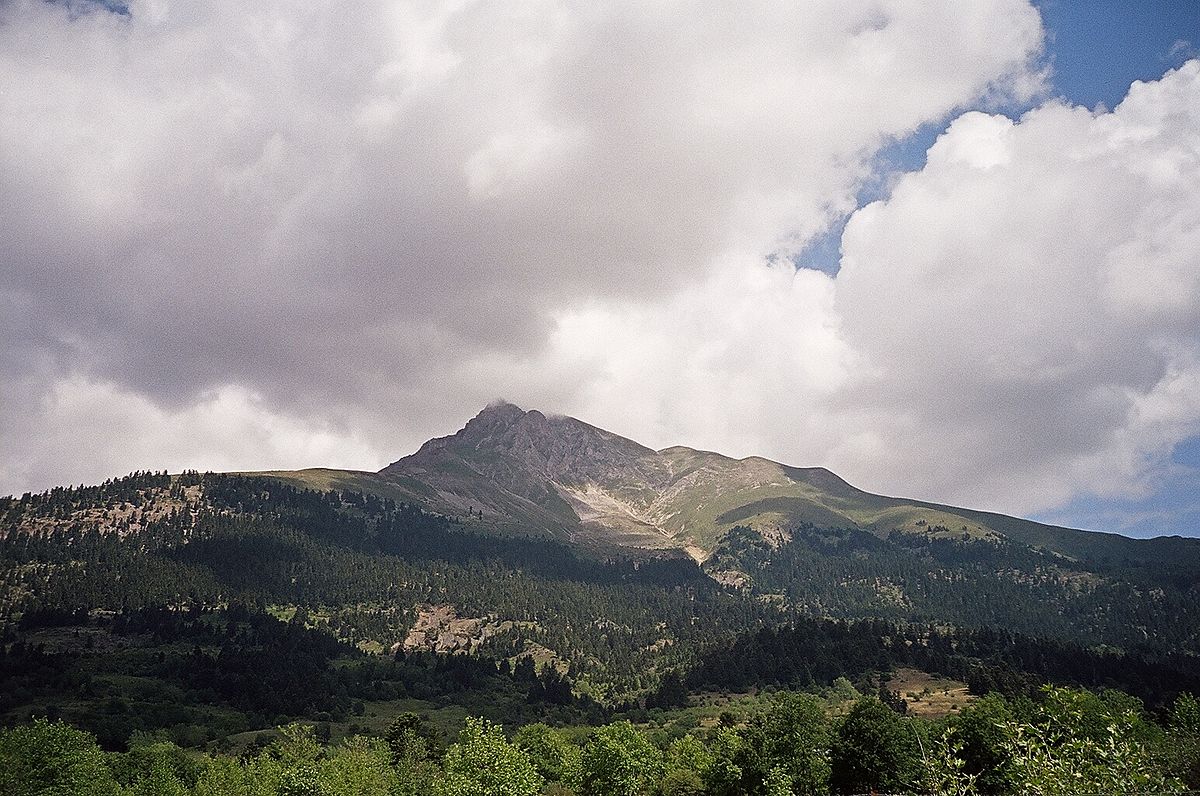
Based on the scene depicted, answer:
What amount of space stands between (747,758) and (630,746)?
1035 inches

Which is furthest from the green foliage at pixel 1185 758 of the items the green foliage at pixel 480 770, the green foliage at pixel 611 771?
the green foliage at pixel 611 771

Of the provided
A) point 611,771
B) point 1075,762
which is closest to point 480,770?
point 1075,762

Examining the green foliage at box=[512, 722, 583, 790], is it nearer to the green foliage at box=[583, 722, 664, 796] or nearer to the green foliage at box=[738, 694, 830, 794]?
the green foliage at box=[583, 722, 664, 796]

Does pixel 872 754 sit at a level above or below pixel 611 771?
above

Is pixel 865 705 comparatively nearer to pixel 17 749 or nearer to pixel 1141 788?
pixel 1141 788

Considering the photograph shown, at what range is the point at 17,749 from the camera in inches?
4188

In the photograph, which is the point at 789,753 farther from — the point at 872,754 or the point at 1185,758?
the point at 1185,758

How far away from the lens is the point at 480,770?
213 ft

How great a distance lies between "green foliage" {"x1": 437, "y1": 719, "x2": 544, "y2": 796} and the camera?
208ft

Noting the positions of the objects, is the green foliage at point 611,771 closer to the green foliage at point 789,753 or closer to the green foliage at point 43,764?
the green foliage at point 789,753

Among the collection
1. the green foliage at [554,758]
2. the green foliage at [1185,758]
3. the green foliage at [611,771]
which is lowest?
the green foliage at [554,758]

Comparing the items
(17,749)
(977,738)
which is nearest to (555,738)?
(977,738)

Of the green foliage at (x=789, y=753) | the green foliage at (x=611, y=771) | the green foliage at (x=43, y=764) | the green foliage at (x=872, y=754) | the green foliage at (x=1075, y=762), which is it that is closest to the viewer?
the green foliage at (x=1075, y=762)

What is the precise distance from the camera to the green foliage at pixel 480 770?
63.3m
